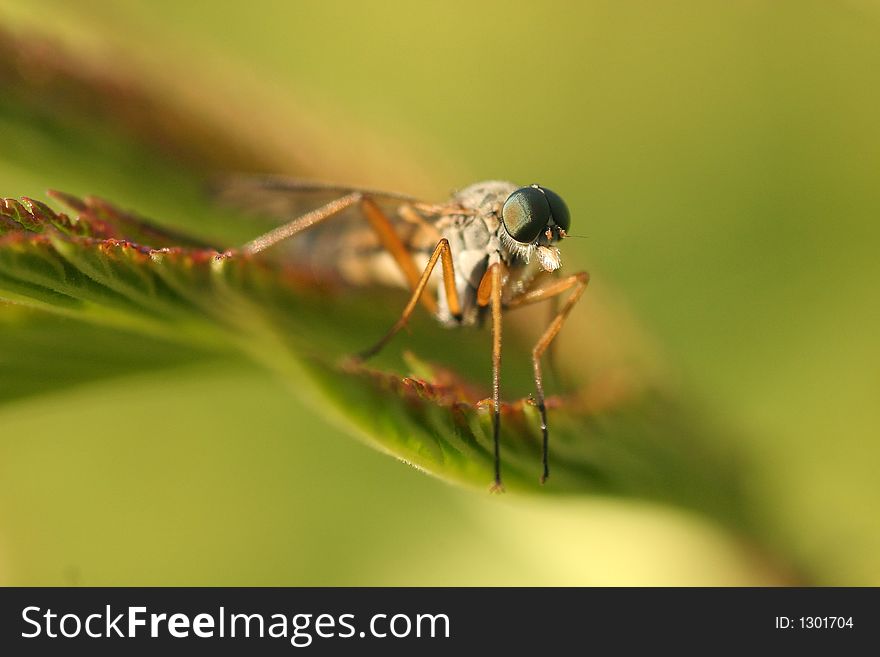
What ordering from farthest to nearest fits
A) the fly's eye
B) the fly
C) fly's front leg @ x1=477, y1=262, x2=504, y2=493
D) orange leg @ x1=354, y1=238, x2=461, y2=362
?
the fly's eye → the fly → orange leg @ x1=354, y1=238, x2=461, y2=362 → fly's front leg @ x1=477, y1=262, x2=504, y2=493

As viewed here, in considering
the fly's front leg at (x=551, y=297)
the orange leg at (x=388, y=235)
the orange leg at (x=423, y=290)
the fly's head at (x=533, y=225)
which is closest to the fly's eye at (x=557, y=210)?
the fly's head at (x=533, y=225)

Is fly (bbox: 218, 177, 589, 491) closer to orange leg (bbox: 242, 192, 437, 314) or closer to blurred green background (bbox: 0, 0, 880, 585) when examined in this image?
orange leg (bbox: 242, 192, 437, 314)

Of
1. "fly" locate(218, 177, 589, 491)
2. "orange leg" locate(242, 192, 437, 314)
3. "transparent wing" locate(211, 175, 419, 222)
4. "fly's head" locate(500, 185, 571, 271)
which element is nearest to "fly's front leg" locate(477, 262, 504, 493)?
"fly" locate(218, 177, 589, 491)

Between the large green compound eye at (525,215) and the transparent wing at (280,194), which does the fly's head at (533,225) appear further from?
the transparent wing at (280,194)

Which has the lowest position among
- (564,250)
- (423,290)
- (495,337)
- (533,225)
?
(495,337)

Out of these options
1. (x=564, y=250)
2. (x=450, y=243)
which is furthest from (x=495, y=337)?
(x=564, y=250)

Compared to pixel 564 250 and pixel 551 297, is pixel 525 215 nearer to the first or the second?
pixel 551 297
